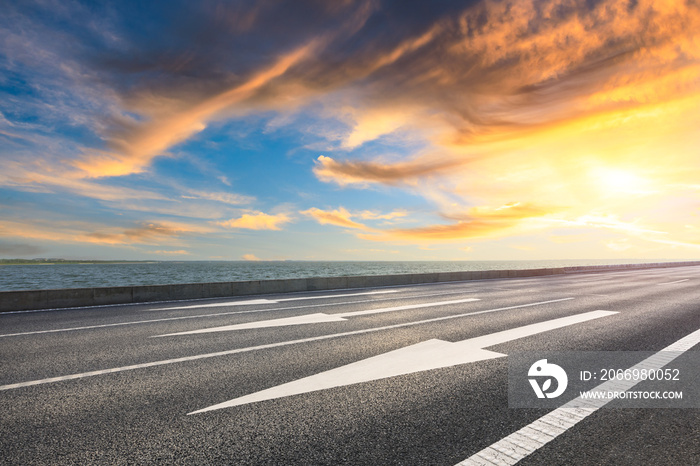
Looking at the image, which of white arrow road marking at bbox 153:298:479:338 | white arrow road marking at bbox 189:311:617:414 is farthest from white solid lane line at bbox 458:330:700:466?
white arrow road marking at bbox 153:298:479:338

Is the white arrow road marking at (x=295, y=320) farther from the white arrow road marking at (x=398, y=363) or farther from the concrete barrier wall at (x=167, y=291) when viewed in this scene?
the concrete barrier wall at (x=167, y=291)

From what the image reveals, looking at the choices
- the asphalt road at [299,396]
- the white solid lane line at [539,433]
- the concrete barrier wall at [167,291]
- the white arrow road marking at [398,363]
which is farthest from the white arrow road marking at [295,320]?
the concrete barrier wall at [167,291]

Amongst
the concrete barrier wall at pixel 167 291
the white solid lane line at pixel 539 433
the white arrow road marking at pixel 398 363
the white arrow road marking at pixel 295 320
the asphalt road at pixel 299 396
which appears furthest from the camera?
the concrete barrier wall at pixel 167 291

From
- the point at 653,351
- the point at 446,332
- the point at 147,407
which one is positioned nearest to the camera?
the point at 147,407

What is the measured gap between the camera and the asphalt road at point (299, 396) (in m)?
2.79

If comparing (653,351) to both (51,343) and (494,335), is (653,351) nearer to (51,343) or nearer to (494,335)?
(494,335)

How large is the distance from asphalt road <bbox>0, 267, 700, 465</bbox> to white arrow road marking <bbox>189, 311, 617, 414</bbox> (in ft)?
0.09

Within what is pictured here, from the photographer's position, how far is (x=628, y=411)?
11.3 ft

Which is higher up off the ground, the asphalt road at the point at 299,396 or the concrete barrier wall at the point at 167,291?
the concrete barrier wall at the point at 167,291

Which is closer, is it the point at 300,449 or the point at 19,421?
the point at 300,449

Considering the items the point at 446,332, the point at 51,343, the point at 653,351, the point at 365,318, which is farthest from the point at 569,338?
the point at 51,343

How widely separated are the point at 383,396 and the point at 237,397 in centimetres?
152

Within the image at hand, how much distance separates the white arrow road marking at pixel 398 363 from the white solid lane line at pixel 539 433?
1.62m

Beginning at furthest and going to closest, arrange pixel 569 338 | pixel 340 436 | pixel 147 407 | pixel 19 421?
pixel 569 338, pixel 147 407, pixel 19 421, pixel 340 436
